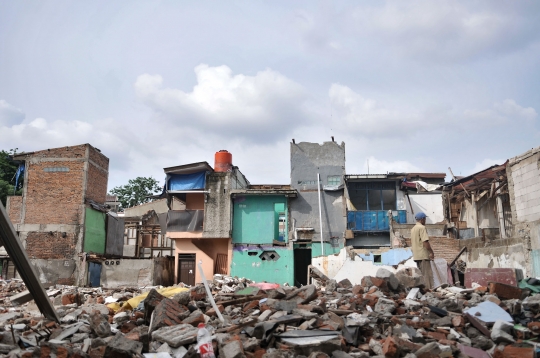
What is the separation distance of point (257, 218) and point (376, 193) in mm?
7091

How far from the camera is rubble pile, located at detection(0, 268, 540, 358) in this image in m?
5.04

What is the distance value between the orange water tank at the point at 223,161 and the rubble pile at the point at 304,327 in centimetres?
1879

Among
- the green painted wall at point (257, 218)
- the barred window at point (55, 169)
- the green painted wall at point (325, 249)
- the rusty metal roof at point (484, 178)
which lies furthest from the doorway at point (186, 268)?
the rusty metal roof at point (484, 178)

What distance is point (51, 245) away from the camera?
22531mm

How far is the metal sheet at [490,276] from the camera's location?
7.92 metres

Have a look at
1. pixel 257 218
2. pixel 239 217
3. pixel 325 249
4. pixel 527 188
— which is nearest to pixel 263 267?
pixel 257 218

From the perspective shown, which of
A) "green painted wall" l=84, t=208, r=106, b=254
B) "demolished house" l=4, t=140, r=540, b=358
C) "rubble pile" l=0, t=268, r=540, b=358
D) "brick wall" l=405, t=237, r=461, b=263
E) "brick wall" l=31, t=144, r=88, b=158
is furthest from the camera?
"green painted wall" l=84, t=208, r=106, b=254

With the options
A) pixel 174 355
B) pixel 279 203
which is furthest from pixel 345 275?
pixel 279 203

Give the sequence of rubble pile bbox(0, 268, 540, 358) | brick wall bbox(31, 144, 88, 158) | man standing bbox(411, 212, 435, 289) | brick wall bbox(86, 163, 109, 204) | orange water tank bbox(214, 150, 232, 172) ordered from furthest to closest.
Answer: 1. orange water tank bbox(214, 150, 232, 172)
2. brick wall bbox(86, 163, 109, 204)
3. brick wall bbox(31, 144, 88, 158)
4. man standing bbox(411, 212, 435, 289)
5. rubble pile bbox(0, 268, 540, 358)

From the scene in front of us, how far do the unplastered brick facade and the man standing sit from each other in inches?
739

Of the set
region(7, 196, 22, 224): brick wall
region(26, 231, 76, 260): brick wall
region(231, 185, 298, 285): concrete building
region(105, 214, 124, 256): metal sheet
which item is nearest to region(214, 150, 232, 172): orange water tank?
region(231, 185, 298, 285): concrete building

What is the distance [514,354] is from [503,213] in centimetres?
1637

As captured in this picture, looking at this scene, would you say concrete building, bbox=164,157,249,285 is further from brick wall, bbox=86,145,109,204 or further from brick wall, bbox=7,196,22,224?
brick wall, bbox=7,196,22,224

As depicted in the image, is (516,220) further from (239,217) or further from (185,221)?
(185,221)
